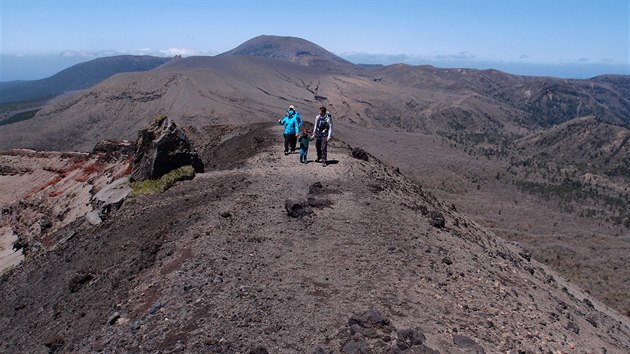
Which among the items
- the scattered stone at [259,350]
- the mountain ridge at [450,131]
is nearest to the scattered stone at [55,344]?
the scattered stone at [259,350]

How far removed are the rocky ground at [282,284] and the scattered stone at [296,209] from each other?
0.03 metres

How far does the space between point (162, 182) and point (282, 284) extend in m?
8.61

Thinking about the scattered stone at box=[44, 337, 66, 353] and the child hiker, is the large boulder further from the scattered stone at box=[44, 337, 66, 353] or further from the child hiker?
the scattered stone at box=[44, 337, 66, 353]

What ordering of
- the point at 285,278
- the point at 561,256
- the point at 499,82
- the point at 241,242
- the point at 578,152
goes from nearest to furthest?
1. the point at 285,278
2. the point at 241,242
3. the point at 561,256
4. the point at 578,152
5. the point at 499,82

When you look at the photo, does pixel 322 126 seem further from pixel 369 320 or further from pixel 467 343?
pixel 467 343

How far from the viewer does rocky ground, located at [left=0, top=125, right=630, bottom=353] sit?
25.7 ft

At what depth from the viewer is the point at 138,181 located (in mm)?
17172

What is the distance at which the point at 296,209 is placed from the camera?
12125 millimetres

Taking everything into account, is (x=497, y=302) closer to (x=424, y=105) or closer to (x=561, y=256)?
(x=561, y=256)

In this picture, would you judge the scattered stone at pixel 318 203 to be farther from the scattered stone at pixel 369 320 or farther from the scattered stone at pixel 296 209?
the scattered stone at pixel 369 320

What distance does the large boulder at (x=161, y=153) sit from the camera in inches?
→ 659

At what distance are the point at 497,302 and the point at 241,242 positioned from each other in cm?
501

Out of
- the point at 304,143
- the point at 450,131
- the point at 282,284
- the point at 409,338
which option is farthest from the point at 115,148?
the point at 450,131

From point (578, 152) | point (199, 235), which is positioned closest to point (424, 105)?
point (578, 152)
